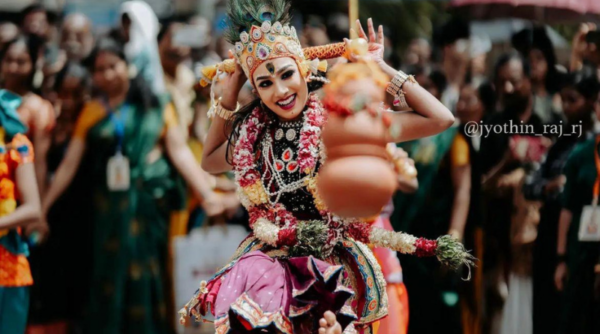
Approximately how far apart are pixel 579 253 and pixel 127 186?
2803mm

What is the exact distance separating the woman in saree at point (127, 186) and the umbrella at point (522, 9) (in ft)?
6.42

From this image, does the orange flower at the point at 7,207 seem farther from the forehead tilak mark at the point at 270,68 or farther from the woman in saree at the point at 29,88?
the forehead tilak mark at the point at 270,68

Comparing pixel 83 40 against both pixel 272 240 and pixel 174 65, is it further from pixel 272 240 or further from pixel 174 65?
pixel 272 240

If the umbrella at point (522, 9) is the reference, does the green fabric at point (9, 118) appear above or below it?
below

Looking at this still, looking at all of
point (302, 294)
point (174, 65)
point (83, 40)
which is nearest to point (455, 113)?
point (174, 65)

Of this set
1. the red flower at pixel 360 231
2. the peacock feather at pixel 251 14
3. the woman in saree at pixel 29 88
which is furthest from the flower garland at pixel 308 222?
the woman in saree at pixel 29 88

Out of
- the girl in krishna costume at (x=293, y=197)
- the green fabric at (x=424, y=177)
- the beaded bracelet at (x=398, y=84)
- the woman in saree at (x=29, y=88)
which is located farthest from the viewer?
the green fabric at (x=424, y=177)

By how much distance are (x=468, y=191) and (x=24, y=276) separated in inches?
106

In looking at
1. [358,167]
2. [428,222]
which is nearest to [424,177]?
[428,222]

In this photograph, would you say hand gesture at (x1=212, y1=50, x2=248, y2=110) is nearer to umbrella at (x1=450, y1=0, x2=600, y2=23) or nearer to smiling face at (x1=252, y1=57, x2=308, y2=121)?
smiling face at (x1=252, y1=57, x2=308, y2=121)

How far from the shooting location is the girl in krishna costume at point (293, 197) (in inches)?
151

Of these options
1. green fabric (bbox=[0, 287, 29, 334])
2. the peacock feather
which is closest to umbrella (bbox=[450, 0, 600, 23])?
the peacock feather

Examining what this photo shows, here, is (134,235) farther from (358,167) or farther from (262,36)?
(358,167)

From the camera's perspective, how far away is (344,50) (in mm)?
4121
